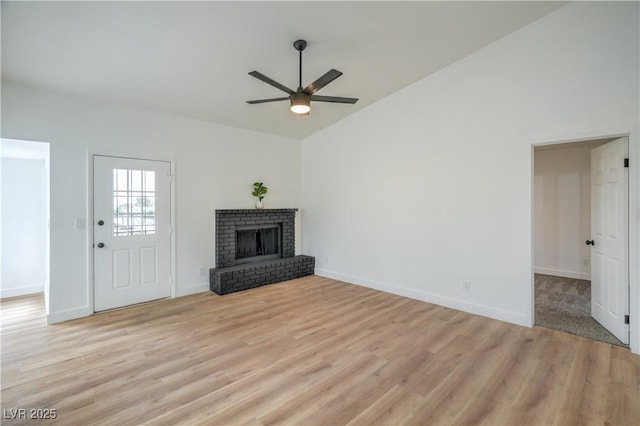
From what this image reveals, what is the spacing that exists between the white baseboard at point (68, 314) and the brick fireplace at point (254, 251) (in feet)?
5.53

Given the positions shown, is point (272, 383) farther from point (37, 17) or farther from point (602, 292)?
point (602, 292)

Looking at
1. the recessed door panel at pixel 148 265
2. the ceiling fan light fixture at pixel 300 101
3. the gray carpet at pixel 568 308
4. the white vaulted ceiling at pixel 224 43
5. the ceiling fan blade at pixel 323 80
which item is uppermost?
the white vaulted ceiling at pixel 224 43

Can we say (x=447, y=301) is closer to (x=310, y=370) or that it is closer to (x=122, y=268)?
(x=310, y=370)

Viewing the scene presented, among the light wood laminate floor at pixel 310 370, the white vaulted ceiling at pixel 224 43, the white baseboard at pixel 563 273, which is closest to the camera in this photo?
the light wood laminate floor at pixel 310 370

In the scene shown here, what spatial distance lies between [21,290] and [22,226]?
1.05m

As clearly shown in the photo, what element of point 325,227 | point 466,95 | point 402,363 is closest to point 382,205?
point 325,227

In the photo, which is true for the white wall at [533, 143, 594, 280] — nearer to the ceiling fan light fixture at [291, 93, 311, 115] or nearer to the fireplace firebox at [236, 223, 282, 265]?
the fireplace firebox at [236, 223, 282, 265]

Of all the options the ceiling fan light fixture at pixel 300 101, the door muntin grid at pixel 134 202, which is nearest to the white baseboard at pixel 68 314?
the door muntin grid at pixel 134 202

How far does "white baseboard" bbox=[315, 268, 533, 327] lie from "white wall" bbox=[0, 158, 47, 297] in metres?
5.16

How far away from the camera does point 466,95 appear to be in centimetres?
404

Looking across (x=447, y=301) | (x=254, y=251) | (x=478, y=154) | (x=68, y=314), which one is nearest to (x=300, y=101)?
(x=478, y=154)

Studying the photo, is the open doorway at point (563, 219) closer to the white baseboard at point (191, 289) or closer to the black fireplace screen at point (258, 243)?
the black fireplace screen at point (258, 243)

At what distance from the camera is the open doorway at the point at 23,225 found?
462 centimetres

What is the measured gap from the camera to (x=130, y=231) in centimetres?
429
